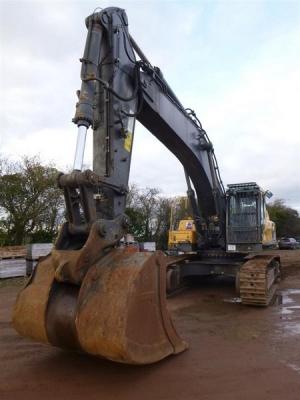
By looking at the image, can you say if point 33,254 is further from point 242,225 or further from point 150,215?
point 150,215

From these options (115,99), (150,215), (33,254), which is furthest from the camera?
(150,215)

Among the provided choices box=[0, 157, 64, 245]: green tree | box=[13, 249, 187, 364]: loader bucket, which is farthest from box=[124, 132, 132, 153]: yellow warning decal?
box=[0, 157, 64, 245]: green tree

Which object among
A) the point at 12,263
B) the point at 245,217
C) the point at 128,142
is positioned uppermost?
the point at 128,142

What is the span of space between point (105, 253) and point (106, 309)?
0.70 meters

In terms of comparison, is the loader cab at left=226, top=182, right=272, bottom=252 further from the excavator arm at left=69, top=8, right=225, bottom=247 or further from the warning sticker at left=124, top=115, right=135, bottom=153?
the warning sticker at left=124, top=115, right=135, bottom=153

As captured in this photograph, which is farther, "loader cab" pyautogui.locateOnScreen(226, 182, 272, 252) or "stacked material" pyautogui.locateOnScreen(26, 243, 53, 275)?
"stacked material" pyautogui.locateOnScreen(26, 243, 53, 275)

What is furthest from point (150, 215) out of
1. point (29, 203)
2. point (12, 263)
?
point (12, 263)

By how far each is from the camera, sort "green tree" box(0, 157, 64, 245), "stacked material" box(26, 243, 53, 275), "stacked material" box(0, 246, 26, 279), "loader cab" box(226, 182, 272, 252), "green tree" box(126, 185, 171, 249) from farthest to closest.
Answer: "green tree" box(126, 185, 171, 249) → "green tree" box(0, 157, 64, 245) → "stacked material" box(26, 243, 53, 275) → "stacked material" box(0, 246, 26, 279) → "loader cab" box(226, 182, 272, 252)

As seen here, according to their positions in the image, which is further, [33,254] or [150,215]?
[150,215]

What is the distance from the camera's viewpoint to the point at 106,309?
3.96 meters

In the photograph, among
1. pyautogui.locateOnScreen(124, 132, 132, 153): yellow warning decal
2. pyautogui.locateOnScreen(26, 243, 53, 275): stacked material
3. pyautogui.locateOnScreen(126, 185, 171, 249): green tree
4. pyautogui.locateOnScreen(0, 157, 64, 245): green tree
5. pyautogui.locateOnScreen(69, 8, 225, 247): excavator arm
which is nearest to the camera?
pyautogui.locateOnScreen(69, 8, 225, 247): excavator arm

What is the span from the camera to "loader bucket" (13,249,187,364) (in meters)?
3.90

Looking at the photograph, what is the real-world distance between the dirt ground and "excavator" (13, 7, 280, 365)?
30cm

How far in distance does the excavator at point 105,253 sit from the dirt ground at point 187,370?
0.30m
